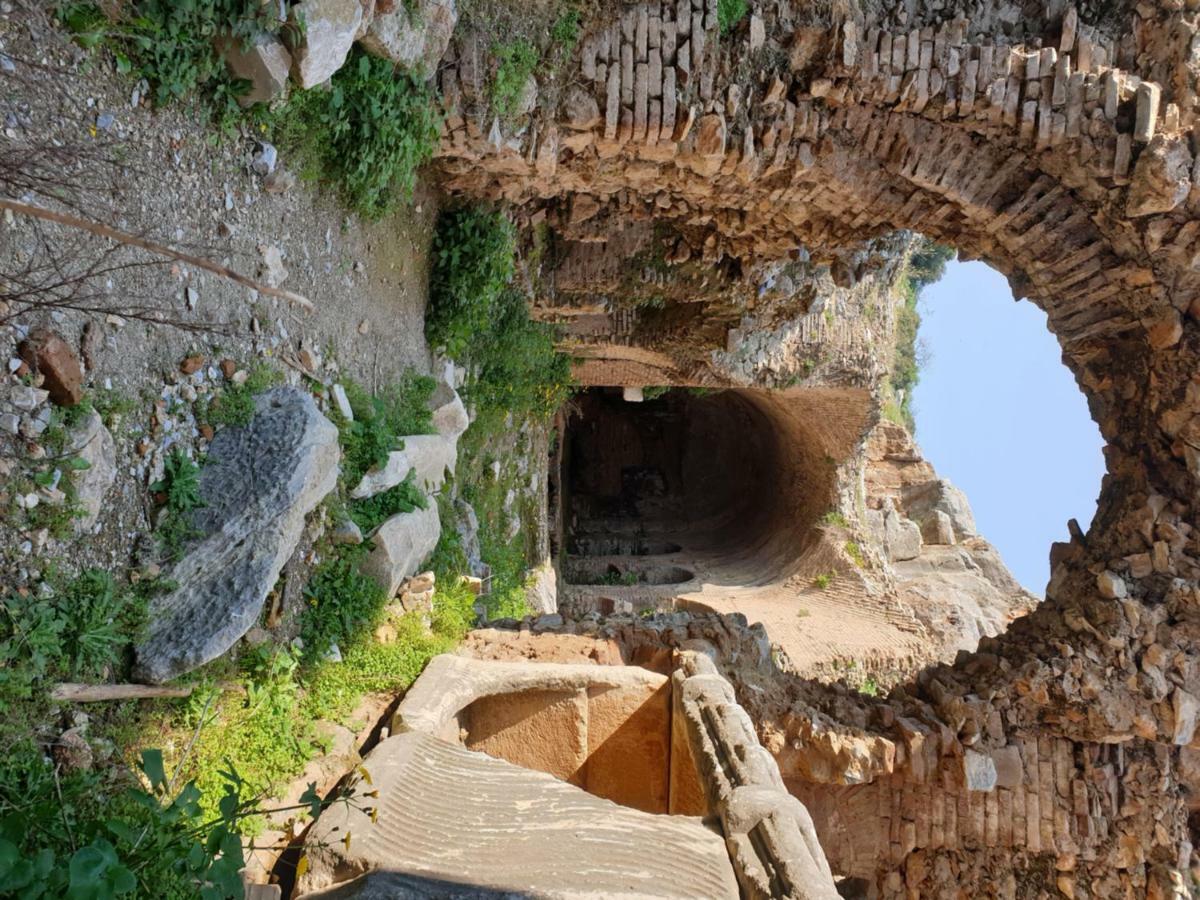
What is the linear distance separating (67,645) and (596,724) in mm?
2349

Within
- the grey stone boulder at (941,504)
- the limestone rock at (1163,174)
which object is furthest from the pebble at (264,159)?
the grey stone boulder at (941,504)

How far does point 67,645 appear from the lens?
2229 mm

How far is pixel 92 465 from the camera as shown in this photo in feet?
7.57

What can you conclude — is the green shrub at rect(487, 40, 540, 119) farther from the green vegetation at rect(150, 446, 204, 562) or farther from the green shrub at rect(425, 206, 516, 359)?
the green vegetation at rect(150, 446, 204, 562)

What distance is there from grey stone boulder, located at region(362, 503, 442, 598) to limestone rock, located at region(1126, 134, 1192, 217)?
401 centimetres

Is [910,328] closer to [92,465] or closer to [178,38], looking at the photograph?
[178,38]

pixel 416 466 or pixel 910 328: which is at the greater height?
pixel 910 328

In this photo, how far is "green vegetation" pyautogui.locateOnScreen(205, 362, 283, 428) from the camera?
2.93 meters

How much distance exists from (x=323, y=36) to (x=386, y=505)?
83.2 inches

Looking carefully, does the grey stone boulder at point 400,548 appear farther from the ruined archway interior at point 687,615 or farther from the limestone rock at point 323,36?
the limestone rock at point 323,36

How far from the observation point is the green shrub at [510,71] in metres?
3.97

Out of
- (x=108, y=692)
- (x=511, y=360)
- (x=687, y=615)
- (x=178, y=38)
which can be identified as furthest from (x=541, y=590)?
(x=178, y=38)

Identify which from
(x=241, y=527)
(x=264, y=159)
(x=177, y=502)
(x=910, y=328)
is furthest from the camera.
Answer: (x=910, y=328)

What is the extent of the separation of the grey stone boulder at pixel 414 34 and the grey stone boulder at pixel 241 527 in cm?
153
